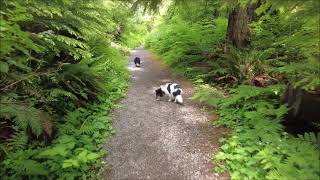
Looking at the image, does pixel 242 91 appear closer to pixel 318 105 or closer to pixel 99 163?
pixel 318 105

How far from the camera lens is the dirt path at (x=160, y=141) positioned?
4.99 meters

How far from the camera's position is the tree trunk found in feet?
31.5

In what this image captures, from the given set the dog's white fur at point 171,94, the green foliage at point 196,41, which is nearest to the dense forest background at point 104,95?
the dog's white fur at point 171,94

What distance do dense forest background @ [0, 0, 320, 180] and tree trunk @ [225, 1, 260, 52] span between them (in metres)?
0.03

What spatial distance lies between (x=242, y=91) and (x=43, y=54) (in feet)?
15.0

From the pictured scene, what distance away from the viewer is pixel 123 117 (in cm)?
714

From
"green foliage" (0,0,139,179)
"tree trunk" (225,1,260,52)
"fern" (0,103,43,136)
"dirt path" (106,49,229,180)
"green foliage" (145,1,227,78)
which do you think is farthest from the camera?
"green foliage" (145,1,227,78)

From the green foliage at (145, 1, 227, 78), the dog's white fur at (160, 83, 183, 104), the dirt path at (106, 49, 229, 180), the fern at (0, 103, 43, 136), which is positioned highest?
the green foliage at (145, 1, 227, 78)

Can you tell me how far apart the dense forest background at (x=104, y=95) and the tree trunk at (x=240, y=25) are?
3 cm

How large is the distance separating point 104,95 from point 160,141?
2861 mm

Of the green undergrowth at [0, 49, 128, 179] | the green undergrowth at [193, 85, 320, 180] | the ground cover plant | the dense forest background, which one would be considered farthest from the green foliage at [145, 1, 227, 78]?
the green undergrowth at [0, 49, 128, 179]

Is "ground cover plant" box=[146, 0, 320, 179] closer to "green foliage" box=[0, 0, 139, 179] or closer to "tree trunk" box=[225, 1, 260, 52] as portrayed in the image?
"tree trunk" box=[225, 1, 260, 52]

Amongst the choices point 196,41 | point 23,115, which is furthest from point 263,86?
point 196,41

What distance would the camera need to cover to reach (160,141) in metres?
5.95
